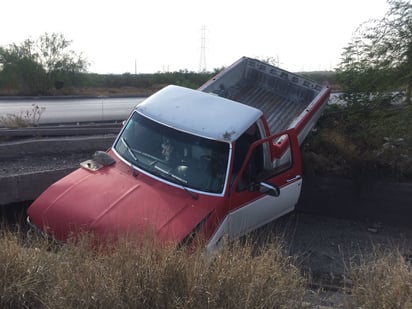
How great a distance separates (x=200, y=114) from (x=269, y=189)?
1.42 m

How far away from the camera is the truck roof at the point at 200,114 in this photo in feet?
21.2

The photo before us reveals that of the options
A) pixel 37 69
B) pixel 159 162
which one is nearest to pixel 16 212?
pixel 159 162

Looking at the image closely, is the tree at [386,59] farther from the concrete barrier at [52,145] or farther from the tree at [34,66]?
the tree at [34,66]

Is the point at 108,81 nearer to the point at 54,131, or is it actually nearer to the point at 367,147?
the point at 54,131

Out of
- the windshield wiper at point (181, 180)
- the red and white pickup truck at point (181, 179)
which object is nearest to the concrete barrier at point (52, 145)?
the red and white pickup truck at point (181, 179)

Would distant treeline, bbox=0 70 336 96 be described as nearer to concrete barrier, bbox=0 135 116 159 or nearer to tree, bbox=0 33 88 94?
tree, bbox=0 33 88 94

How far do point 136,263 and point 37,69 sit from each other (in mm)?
29846

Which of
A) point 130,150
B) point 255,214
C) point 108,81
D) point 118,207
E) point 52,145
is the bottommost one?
point 108,81

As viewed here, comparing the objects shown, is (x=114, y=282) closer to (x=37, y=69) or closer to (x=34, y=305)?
(x=34, y=305)

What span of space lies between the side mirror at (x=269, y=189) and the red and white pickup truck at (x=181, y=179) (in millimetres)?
12

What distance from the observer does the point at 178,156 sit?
6.25 m

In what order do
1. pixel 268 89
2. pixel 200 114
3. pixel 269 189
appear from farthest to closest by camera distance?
pixel 268 89, pixel 200 114, pixel 269 189

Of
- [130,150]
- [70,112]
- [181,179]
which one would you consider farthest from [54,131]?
[70,112]

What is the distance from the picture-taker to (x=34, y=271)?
Answer: 3.58 metres
